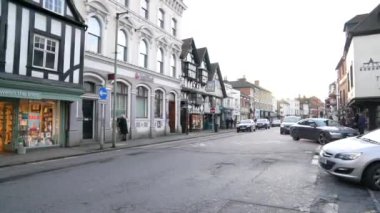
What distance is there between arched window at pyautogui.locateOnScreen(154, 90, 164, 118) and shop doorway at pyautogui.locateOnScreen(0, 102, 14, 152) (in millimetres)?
13892

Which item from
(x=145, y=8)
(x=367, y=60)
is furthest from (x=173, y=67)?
(x=367, y=60)

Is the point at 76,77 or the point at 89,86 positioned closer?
the point at 76,77

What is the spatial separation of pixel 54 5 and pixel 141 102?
35.2 ft

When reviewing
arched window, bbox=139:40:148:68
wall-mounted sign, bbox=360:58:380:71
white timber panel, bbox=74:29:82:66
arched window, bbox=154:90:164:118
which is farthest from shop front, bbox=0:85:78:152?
wall-mounted sign, bbox=360:58:380:71

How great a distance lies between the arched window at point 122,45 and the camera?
2350cm

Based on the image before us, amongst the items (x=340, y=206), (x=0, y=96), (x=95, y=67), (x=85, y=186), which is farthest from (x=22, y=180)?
(x=95, y=67)

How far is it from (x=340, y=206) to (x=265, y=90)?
267 feet

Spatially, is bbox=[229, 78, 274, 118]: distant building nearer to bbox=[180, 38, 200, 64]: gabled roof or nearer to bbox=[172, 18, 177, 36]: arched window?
bbox=[180, 38, 200, 64]: gabled roof

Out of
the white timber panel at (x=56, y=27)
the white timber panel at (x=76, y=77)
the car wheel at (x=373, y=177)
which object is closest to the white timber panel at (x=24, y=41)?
the white timber panel at (x=56, y=27)

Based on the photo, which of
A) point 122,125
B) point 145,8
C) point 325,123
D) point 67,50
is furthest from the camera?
point 145,8

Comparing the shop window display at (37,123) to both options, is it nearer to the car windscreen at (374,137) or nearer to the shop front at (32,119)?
the shop front at (32,119)

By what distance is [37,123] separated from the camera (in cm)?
1680

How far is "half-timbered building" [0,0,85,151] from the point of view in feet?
48.7

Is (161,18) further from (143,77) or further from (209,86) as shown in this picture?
(209,86)
